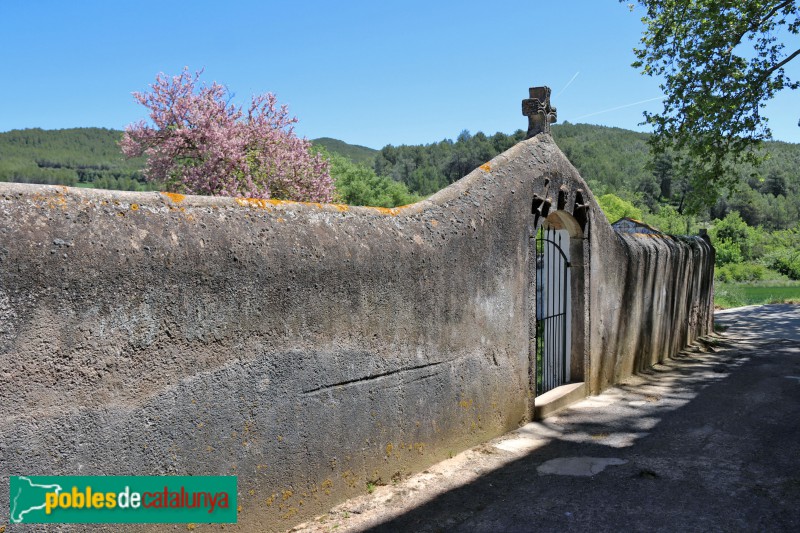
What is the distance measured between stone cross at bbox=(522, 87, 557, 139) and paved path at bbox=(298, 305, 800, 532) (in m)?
2.94

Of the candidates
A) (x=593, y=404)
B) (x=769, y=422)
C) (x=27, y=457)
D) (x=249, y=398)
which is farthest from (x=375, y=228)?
(x=769, y=422)

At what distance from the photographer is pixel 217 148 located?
14.7m

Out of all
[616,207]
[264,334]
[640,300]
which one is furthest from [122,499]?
[616,207]

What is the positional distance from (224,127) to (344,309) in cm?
1244

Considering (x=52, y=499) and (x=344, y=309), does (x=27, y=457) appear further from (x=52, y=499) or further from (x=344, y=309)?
(x=344, y=309)

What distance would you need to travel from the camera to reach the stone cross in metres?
6.60

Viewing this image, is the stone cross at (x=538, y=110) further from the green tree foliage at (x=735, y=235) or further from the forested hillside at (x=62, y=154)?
the forested hillside at (x=62, y=154)

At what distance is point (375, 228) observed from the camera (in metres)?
4.30

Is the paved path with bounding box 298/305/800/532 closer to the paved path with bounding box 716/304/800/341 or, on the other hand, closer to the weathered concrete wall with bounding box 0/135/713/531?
the weathered concrete wall with bounding box 0/135/713/531

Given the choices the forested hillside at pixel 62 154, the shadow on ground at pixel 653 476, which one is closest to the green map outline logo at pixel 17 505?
the shadow on ground at pixel 653 476

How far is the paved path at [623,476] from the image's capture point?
3.97 metres

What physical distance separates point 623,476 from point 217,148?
12.3 m

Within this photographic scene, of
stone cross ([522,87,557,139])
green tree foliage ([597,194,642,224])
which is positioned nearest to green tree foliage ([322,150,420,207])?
Result: green tree foliage ([597,194,642,224])

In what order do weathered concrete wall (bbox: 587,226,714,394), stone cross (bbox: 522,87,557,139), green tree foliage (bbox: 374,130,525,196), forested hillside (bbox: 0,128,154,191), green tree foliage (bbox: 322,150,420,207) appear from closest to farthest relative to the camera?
1. stone cross (bbox: 522,87,557,139)
2. weathered concrete wall (bbox: 587,226,714,394)
3. green tree foliage (bbox: 322,150,420,207)
4. forested hillside (bbox: 0,128,154,191)
5. green tree foliage (bbox: 374,130,525,196)
